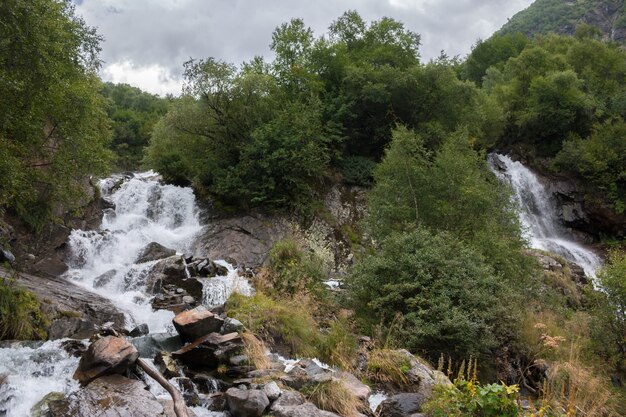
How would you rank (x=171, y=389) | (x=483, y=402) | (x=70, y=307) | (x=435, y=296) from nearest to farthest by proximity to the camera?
1. (x=483, y=402)
2. (x=171, y=389)
3. (x=70, y=307)
4. (x=435, y=296)

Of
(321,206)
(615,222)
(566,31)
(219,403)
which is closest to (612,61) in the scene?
(615,222)

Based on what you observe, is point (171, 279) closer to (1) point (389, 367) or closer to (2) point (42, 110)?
(2) point (42, 110)

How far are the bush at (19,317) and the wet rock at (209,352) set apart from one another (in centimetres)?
270

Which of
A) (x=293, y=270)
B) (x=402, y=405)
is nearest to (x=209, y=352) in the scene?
(x=402, y=405)

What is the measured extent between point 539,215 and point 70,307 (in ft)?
80.1

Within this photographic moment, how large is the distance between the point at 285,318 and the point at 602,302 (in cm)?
779

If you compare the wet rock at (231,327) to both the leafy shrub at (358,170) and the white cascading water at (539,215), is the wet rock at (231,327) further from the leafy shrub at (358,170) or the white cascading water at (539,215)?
the white cascading water at (539,215)

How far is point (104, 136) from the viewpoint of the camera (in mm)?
14305

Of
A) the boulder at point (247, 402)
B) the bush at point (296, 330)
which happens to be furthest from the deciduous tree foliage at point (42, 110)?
the boulder at point (247, 402)

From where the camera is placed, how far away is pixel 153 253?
1531 centimetres

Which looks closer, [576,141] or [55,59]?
[55,59]

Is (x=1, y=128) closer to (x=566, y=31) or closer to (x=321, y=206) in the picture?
(x=321, y=206)

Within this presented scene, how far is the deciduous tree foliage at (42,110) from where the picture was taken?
25.0 feet

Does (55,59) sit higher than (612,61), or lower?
lower
